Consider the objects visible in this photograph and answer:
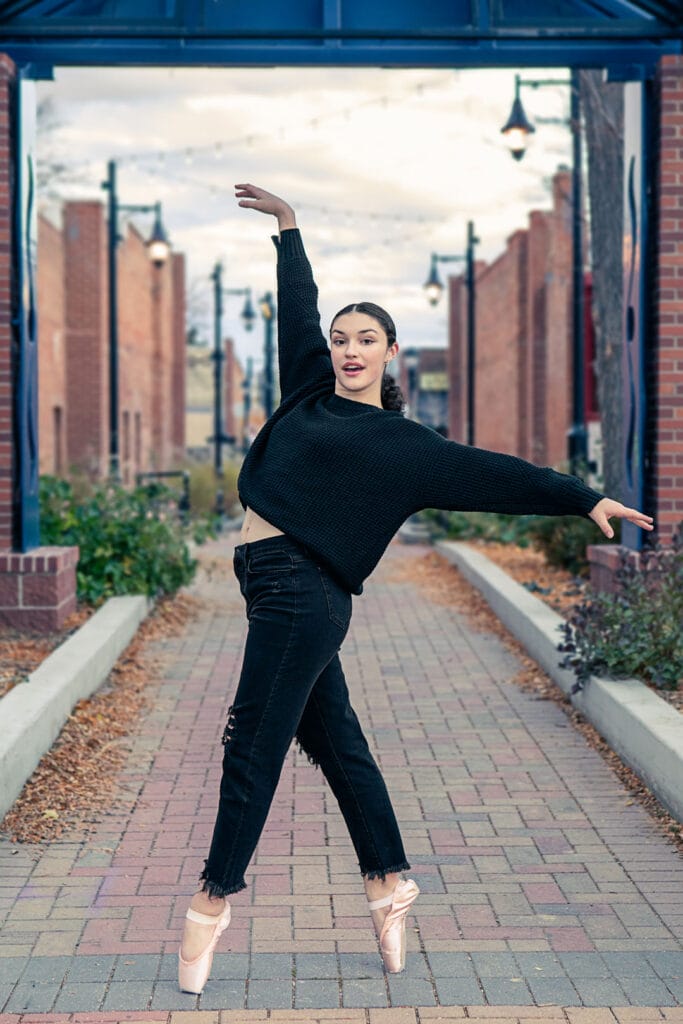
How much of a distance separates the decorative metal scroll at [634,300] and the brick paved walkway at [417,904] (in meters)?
1.96

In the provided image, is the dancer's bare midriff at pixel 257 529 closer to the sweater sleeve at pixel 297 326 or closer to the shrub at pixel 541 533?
the sweater sleeve at pixel 297 326

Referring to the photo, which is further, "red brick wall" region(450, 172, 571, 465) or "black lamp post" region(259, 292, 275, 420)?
"black lamp post" region(259, 292, 275, 420)

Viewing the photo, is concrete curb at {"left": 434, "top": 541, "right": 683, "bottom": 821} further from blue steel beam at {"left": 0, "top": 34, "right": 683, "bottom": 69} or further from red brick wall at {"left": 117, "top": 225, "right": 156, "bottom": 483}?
red brick wall at {"left": 117, "top": 225, "right": 156, "bottom": 483}

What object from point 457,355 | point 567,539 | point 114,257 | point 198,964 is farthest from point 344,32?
point 457,355

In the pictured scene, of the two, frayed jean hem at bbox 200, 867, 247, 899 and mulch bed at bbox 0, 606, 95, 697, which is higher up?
frayed jean hem at bbox 200, 867, 247, 899

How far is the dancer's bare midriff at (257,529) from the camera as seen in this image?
3938 millimetres

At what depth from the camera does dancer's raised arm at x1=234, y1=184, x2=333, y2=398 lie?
13.8 ft

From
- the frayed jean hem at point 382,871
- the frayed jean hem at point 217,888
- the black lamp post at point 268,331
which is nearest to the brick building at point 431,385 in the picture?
the black lamp post at point 268,331

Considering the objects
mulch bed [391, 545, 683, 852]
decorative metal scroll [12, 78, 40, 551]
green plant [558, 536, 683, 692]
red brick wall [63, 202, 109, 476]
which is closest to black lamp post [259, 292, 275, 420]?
red brick wall [63, 202, 109, 476]

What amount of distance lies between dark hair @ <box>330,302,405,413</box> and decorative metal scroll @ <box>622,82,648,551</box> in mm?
4960

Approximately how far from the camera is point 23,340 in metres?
9.12

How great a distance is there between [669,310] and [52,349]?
2252cm

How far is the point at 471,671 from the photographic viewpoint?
30.3 ft

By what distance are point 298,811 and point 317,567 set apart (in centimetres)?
232
